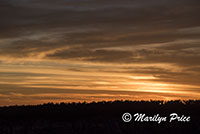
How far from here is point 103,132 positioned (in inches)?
1083

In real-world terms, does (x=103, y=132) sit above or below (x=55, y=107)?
below

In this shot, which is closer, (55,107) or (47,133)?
(47,133)

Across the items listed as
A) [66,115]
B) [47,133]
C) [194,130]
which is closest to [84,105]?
[66,115]

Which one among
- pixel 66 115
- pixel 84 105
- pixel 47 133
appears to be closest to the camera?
pixel 47 133

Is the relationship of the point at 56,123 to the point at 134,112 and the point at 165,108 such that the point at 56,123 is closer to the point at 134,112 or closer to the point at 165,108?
the point at 134,112

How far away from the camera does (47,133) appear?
2653 centimetres

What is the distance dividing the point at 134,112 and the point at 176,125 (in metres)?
3.53

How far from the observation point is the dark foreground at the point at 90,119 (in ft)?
88.8

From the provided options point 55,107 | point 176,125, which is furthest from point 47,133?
point 176,125

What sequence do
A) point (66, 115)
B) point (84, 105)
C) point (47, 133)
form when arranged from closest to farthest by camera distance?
point (47, 133)
point (66, 115)
point (84, 105)

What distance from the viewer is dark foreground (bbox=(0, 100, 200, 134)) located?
2708cm

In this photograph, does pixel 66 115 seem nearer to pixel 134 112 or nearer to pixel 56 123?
pixel 56 123

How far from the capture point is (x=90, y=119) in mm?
27859

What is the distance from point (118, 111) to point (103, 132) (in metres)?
2.76
